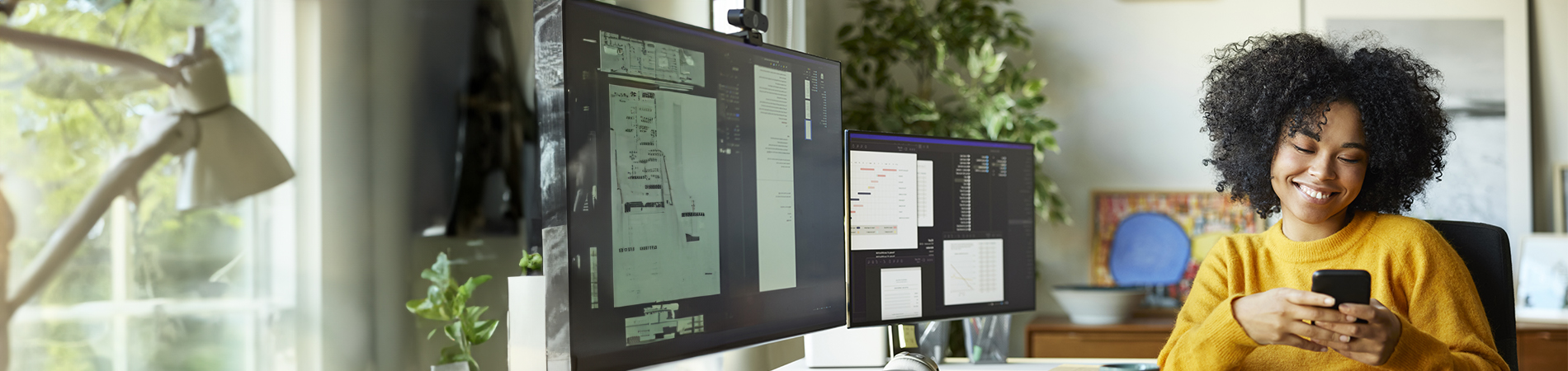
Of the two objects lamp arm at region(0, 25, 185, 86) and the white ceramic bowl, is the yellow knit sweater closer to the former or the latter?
lamp arm at region(0, 25, 185, 86)

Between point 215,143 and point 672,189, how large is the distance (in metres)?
0.85

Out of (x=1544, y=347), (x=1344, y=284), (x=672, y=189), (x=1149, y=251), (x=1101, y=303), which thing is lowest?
(x=1544, y=347)

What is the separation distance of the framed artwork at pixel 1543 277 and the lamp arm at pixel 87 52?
127 inches

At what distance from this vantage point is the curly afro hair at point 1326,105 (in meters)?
1.08

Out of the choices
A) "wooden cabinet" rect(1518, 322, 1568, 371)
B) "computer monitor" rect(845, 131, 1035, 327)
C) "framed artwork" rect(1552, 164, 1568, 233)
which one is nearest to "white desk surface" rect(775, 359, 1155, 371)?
"computer monitor" rect(845, 131, 1035, 327)

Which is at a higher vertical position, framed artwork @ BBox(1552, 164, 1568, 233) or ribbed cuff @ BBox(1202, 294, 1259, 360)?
framed artwork @ BBox(1552, 164, 1568, 233)

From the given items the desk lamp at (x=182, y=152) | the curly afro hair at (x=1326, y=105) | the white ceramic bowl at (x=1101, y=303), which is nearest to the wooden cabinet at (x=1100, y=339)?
the white ceramic bowl at (x=1101, y=303)

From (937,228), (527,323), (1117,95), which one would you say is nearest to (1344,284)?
(937,228)

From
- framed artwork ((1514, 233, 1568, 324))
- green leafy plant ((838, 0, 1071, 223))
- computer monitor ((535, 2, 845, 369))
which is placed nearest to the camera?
computer monitor ((535, 2, 845, 369))

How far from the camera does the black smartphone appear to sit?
0.90 m

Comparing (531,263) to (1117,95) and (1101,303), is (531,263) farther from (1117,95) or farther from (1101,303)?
(1117,95)

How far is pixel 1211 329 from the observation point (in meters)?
1.02

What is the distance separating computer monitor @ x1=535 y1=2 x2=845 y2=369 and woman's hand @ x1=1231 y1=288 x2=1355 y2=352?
48cm

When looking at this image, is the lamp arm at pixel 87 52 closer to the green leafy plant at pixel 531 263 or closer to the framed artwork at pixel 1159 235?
the green leafy plant at pixel 531 263
